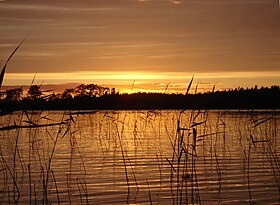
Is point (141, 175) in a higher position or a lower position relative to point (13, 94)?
lower

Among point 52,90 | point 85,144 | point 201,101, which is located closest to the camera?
point 52,90

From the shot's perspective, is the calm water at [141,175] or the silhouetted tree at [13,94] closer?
the silhouetted tree at [13,94]

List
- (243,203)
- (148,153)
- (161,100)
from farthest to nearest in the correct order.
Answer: (161,100) → (148,153) → (243,203)

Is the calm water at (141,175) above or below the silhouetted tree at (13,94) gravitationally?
below

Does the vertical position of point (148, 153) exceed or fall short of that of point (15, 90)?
it falls short

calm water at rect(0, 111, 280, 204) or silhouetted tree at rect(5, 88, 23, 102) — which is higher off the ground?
silhouetted tree at rect(5, 88, 23, 102)

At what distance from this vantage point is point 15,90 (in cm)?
427

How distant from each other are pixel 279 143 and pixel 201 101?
28.6 ft

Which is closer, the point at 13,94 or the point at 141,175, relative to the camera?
the point at 13,94

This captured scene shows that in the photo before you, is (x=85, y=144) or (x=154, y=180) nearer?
(x=154, y=180)

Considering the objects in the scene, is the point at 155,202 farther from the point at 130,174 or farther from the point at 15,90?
the point at 15,90

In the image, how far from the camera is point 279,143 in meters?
17.1

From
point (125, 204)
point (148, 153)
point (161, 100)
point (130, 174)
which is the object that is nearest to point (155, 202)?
point (125, 204)

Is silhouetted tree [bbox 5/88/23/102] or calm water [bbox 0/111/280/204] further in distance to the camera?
calm water [bbox 0/111/280/204]
